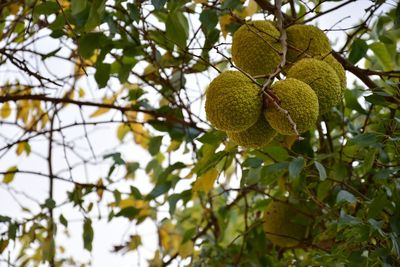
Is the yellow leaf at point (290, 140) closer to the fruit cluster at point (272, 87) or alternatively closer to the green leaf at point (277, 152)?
the green leaf at point (277, 152)

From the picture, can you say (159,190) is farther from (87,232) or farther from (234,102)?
(234,102)

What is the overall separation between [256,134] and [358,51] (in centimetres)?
33

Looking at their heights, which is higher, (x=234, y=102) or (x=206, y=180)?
(x=206, y=180)

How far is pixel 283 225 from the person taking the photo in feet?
4.29

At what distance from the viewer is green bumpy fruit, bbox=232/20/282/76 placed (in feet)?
2.89

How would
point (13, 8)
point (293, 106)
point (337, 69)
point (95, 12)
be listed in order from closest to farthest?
point (293, 106) → point (337, 69) → point (95, 12) → point (13, 8)

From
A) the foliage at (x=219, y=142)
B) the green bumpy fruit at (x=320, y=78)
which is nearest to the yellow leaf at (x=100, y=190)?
the foliage at (x=219, y=142)

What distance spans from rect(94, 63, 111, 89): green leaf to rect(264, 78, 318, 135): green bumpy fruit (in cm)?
56

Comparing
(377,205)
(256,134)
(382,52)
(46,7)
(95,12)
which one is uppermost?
(46,7)

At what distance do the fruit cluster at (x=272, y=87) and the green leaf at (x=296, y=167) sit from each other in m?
0.11

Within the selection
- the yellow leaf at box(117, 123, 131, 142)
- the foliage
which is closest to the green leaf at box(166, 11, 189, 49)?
the foliage

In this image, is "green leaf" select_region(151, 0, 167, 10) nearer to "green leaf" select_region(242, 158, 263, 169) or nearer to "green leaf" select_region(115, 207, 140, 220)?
"green leaf" select_region(242, 158, 263, 169)

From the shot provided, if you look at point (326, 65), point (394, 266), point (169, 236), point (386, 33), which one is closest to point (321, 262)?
point (394, 266)

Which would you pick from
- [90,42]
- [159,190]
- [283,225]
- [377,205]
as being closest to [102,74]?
[90,42]
